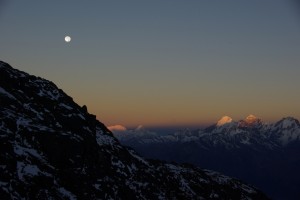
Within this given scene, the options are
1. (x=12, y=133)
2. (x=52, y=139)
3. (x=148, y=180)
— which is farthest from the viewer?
(x=148, y=180)

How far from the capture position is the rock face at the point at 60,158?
54.9m

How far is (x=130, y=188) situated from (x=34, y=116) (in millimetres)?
20947

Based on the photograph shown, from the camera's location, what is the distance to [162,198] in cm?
8631

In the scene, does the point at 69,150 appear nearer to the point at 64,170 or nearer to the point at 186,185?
the point at 64,170

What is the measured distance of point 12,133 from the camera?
6278 cm

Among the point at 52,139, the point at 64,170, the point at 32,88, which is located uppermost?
the point at 32,88

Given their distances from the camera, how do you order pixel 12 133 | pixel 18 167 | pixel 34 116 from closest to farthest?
pixel 18 167
pixel 12 133
pixel 34 116

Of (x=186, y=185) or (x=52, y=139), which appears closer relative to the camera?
(x=52, y=139)

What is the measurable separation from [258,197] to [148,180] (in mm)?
59150

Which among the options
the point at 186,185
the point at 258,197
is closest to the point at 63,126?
the point at 186,185

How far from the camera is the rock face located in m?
54.9

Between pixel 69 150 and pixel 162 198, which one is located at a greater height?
pixel 69 150

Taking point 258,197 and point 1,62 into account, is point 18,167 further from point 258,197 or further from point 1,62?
point 258,197

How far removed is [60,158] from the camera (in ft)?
222
